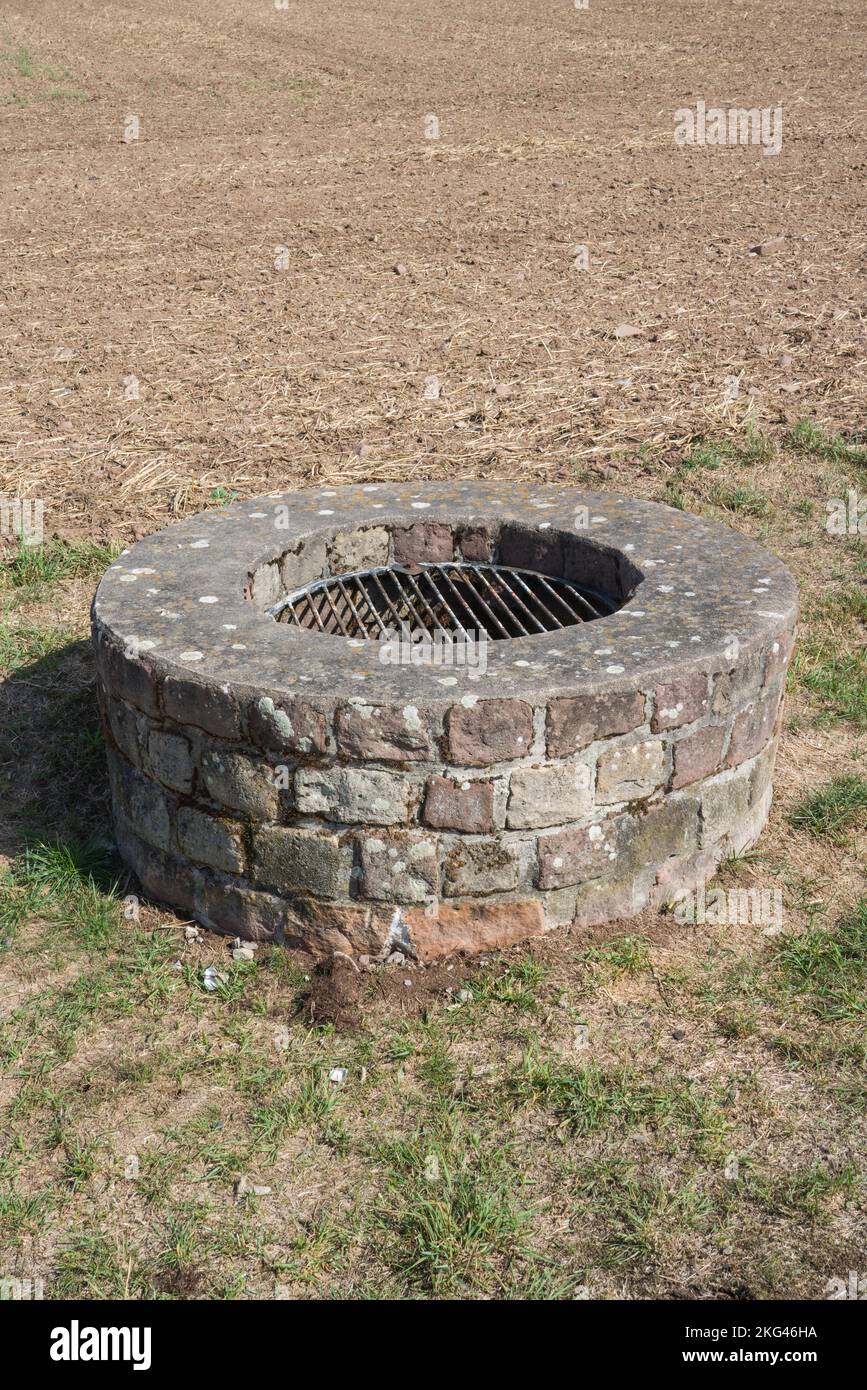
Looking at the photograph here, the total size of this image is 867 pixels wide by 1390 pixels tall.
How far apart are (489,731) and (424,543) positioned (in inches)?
57.8

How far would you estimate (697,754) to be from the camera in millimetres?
3564

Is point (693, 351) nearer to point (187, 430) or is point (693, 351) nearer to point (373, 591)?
point (187, 430)

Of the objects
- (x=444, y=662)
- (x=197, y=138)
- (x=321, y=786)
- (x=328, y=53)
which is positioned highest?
(x=328, y=53)

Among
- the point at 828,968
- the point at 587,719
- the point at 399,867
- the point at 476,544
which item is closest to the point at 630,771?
the point at 587,719

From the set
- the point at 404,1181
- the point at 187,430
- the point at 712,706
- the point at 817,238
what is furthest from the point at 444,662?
the point at 817,238

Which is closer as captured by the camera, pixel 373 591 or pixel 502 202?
pixel 373 591

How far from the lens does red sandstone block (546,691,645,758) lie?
329cm

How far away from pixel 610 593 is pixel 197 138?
31.2 ft

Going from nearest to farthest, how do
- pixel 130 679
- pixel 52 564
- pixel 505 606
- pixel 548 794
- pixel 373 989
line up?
pixel 548 794, pixel 373 989, pixel 130 679, pixel 505 606, pixel 52 564

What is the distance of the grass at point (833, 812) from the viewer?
4.23 metres

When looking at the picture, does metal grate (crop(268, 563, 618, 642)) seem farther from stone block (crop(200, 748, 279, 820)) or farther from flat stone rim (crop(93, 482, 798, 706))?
stone block (crop(200, 748, 279, 820))

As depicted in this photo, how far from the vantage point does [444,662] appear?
3469 mm

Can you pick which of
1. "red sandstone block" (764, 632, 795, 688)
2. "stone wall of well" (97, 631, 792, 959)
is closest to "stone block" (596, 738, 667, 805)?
"stone wall of well" (97, 631, 792, 959)

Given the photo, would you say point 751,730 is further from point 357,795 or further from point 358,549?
point 358,549
